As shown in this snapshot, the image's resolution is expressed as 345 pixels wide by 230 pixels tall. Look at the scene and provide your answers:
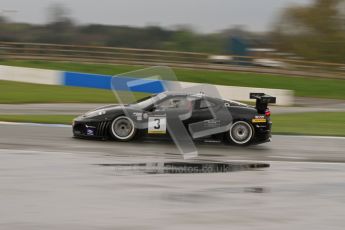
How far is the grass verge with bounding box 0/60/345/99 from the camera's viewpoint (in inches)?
1261

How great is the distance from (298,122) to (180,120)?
6960mm

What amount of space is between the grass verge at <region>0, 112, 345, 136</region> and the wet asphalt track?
386 cm

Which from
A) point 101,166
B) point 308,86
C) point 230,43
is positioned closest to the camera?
point 101,166

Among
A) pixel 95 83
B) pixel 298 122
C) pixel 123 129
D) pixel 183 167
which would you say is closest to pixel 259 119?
pixel 123 129

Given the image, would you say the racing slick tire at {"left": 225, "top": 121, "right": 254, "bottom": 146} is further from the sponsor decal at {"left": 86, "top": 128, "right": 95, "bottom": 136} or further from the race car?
the sponsor decal at {"left": 86, "top": 128, "right": 95, "bottom": 136}

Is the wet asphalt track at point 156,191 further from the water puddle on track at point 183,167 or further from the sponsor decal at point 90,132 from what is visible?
the sponsor decal at point 90,132

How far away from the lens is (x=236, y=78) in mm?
33219

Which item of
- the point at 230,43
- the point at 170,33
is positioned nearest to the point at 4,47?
the point at 230,43

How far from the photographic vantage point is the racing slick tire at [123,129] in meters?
11.8

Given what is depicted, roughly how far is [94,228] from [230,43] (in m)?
35.4

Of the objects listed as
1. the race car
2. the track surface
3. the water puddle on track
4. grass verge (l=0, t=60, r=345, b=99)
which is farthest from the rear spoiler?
grass verge (l=0, t=60, r=345, b=99)

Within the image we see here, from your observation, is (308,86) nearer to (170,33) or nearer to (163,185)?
(170,33)

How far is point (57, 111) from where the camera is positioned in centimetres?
1862

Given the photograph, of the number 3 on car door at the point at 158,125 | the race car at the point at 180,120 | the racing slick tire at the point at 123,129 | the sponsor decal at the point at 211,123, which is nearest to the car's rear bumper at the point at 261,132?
the race car at the point at 180,120
